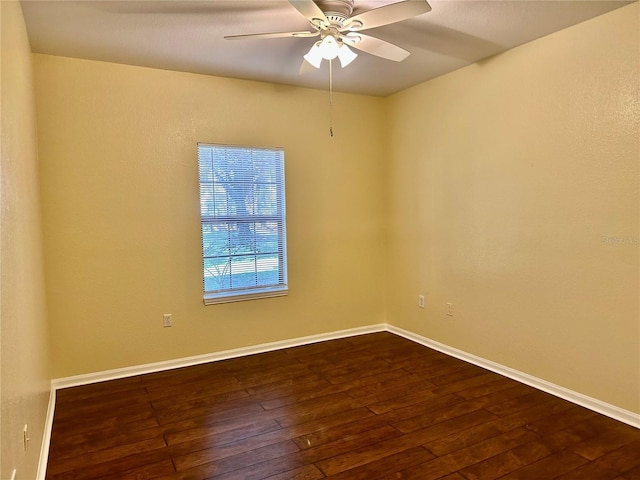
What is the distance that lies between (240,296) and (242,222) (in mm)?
681

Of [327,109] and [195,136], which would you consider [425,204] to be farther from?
[195,136]

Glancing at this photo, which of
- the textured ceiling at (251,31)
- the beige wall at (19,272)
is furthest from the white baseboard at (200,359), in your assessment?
the textured ceiling at (251,31)

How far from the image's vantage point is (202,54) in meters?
3.07

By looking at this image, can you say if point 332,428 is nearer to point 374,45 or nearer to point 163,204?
point 163,204

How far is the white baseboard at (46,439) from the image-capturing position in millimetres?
2086

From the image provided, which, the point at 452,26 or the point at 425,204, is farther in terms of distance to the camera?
the point at 425,204

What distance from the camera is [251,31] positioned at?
2.68m

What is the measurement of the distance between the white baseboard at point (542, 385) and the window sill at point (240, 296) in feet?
4.77

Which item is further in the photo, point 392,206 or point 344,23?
point 392,206

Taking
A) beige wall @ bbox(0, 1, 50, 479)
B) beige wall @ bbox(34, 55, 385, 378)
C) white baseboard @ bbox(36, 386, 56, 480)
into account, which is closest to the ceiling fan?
beige wall @ bbox(0, 1, 50, 479)

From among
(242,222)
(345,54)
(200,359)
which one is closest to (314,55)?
(345,54)

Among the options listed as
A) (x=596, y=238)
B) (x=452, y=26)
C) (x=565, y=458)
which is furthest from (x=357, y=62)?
(x=565, y=458)

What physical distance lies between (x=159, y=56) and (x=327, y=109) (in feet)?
5.36

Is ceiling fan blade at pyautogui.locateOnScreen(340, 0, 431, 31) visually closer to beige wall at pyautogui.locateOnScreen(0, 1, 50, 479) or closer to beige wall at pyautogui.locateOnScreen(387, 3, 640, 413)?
beige wall at pyautogui.locateOnScreen(387, 3, 640, 413)
